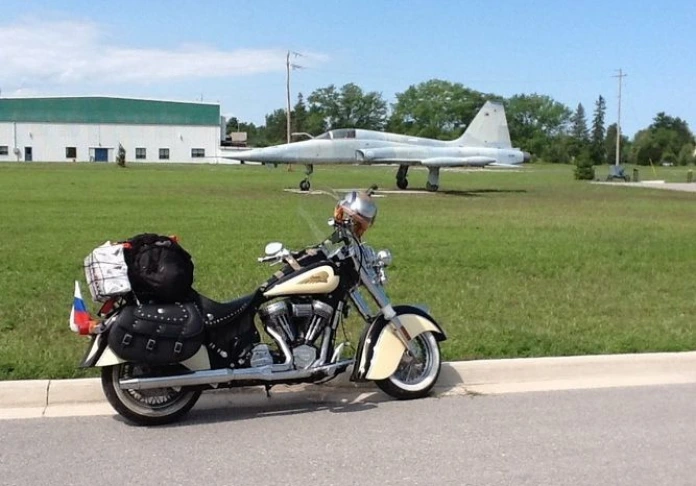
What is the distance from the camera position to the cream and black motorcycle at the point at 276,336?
5426 millimetres

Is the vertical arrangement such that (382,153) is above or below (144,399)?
above

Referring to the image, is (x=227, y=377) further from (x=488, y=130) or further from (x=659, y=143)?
(x=659, y=143)

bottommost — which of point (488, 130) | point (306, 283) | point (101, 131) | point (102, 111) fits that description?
point (306, 283)

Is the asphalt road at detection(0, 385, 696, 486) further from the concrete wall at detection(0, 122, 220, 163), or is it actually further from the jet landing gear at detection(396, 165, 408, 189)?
the concrete wall at detection(0, 122, 220, 163)

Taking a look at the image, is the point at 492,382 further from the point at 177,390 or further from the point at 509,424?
the point at 177,390

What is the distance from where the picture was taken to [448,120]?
159875 mm

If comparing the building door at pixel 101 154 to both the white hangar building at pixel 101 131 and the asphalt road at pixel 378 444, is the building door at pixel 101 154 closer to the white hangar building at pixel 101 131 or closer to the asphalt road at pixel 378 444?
the white hangar building at pixel 101 131

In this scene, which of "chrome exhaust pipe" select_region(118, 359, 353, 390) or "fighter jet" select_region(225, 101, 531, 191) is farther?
"fighter jet" select_region(225, 101, 531, 191)

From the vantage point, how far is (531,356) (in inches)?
282

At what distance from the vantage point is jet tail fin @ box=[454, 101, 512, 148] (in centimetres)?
4328

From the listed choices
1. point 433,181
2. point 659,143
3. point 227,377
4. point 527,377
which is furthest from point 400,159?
point 659,143

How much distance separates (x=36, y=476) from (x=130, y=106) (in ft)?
371

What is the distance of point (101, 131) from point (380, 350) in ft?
363

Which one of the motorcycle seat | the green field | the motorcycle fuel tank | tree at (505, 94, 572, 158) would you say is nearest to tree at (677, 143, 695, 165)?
tree at (505, 94, 572, 158)
